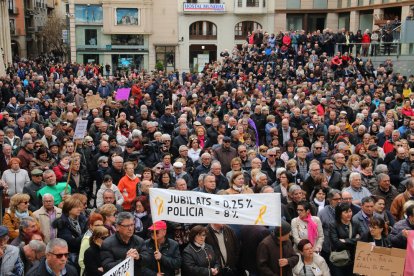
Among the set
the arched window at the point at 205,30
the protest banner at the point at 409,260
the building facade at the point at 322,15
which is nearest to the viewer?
the protest banner at the point at 409,260

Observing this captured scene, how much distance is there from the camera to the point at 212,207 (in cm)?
689

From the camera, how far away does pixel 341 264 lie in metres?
7.16

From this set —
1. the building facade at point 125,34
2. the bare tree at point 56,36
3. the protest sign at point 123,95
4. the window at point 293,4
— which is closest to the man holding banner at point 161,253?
the protest sign at point 123,95

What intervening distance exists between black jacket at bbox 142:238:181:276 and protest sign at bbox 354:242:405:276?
7.15 feet

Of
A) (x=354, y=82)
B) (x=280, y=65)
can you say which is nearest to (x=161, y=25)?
(x=280, y=65)

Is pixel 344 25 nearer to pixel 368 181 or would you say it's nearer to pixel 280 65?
pixel 280 65

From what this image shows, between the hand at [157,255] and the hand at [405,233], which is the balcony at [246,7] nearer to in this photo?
the hand at [405,233]

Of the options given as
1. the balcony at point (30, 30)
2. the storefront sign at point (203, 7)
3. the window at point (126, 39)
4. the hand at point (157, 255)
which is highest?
the storefront sign at point (203, 7)

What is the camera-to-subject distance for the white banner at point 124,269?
5.44m

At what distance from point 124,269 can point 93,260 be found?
0.80 m

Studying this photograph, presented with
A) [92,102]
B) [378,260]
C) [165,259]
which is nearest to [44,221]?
[165,259]

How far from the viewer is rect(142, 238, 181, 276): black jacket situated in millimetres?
6441

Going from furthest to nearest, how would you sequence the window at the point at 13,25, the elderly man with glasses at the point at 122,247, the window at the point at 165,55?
the window at the point at 13,25, the window at the point at 165,55, the elderly man with glasses at the point at 122,247

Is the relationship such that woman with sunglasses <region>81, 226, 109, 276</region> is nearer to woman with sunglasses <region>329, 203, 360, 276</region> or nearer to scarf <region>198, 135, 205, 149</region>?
woman with sunglasses <region>329, 203, 360, 276</region>
